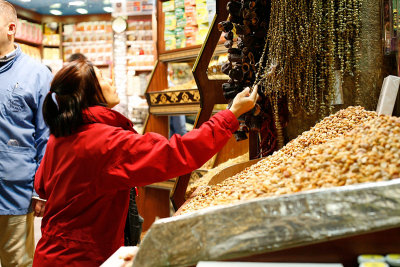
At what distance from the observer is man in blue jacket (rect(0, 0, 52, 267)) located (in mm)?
1970

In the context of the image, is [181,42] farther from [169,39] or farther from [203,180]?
[203,180]

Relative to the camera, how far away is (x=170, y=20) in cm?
339

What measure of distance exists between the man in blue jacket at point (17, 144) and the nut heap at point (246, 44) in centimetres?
112

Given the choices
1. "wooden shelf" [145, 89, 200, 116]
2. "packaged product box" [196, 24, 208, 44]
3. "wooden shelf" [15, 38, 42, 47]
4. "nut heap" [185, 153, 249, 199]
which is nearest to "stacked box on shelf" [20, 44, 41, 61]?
"wooden shelf" [15, 38, 42, 47]

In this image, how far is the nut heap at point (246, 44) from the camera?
154 centimetres

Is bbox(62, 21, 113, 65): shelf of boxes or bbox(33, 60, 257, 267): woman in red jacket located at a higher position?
bbox(62, 21, 113, 65): shelf of boxes

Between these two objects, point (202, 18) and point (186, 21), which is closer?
point (202, 18)

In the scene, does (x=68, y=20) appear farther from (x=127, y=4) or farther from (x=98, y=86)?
(x=98, y=86)

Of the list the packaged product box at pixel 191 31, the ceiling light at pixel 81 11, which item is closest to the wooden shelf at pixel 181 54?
the packaged product box at pixel 191 31

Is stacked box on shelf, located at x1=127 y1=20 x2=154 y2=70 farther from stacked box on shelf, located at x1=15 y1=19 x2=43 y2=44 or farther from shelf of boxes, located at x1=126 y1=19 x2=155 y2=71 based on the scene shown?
stacked box on shelf, located at x1=15 y1=19 x2=43 y2=44

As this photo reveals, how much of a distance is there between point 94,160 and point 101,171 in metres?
0.04

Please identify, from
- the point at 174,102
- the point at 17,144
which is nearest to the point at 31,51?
the point at 174,102

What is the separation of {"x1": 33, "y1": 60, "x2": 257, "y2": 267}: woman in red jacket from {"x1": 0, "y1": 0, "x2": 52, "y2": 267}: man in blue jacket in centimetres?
68

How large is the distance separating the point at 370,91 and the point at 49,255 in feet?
4.18
